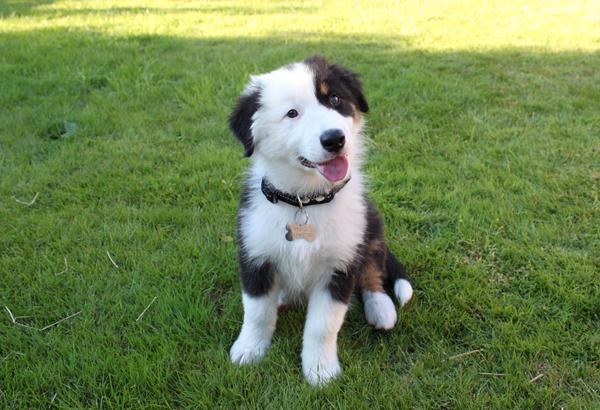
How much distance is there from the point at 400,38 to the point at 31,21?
199 inches

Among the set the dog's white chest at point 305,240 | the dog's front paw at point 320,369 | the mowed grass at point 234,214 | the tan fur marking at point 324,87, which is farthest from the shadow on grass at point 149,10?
the dog's front paw at point 320,369

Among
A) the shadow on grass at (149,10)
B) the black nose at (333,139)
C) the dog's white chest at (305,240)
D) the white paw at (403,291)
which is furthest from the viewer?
the shadow on grass at (149,10)

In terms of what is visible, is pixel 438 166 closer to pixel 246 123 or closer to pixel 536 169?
pixel 536 169

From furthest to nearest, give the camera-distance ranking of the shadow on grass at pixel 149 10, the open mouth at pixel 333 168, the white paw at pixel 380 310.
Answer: the shadow on grass at pixel 149 10, the white paw at pixel 380 310, the open mouth at pixel 333 168

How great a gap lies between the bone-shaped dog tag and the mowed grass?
52 centimetres

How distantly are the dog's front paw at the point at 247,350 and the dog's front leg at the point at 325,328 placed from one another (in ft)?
0.66

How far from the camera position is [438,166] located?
384cm

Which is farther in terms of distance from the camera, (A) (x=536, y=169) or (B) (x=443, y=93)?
(B) (x=443, y=93)

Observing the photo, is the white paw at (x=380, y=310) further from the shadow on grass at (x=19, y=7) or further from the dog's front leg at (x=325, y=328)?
the shadow on grass at (x=19, y=7)

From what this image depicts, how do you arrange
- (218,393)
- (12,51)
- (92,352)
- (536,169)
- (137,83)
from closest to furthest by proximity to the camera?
(218,393), (92,352), (536,169), (137,83), (12,51)

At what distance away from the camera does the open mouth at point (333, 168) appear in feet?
6.99

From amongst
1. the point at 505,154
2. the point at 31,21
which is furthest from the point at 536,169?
the point at 31,21

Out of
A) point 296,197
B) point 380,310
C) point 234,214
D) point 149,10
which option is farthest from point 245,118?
point 149,10

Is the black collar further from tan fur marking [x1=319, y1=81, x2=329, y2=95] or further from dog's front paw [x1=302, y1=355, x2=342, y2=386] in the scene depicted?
dog's front paw [x1=302, y1=355, x2=342, y2=386]
